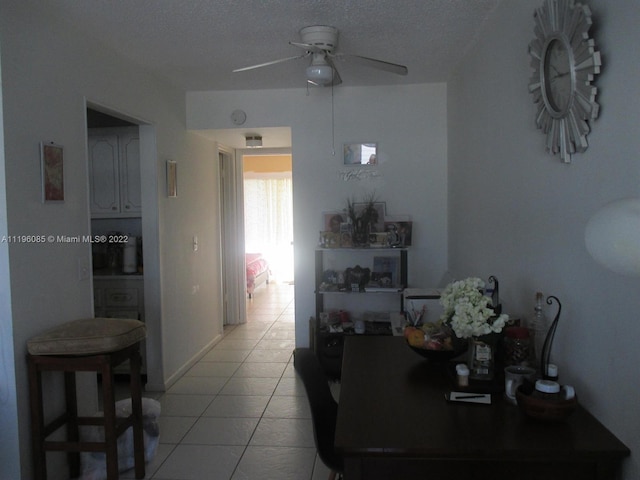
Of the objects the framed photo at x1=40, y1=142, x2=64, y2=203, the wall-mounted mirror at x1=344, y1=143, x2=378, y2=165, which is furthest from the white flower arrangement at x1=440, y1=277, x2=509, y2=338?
the wall-mounted mirror at x1=344, y1=143, x2=378, y2=165

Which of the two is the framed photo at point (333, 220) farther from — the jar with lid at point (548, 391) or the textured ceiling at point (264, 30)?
the jar with lid at point (548, 391)

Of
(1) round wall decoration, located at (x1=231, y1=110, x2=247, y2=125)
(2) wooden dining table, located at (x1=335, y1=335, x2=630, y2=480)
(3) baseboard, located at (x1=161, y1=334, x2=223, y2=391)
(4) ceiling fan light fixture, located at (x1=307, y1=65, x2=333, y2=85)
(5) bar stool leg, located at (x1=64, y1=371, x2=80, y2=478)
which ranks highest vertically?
(1) round wall decoration, located at (x1=231, y1=110, x2=247, y2=125)

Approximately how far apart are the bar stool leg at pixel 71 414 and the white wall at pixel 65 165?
0.07 metres

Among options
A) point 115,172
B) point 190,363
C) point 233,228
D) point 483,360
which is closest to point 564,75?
point 483,360

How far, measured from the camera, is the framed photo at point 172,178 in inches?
156

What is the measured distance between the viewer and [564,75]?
1.68 metres

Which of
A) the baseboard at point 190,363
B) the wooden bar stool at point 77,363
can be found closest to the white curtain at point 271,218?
the baseboard at point 190,363

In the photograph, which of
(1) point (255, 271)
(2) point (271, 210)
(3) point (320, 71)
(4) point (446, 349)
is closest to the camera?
(4) point (446, 349)

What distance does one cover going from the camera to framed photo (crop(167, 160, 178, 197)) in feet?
13.0

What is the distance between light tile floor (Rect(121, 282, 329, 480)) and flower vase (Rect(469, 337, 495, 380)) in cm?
132

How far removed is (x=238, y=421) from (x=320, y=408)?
5.02 ft

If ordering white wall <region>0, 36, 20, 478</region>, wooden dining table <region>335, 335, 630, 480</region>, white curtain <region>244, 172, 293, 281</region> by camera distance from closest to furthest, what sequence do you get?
wooden dining table <region>335, 335, 630, 480</region>
white wall <region>0, 36, 20, 478</region>
white curtain <region>244, 172, 293, 281</region>

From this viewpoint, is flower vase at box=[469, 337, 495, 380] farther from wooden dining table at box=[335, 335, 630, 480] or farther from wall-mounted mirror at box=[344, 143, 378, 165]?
wall-mounted mirror at box=[344, 143, 378, 165]

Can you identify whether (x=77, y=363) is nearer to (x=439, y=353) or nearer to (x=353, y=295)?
(x=439, y=353)
